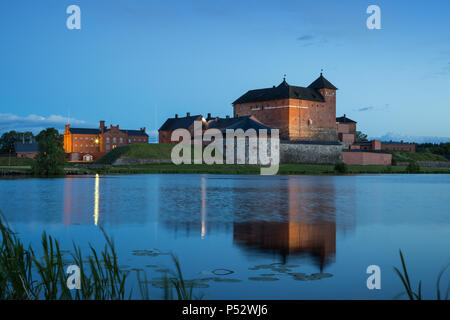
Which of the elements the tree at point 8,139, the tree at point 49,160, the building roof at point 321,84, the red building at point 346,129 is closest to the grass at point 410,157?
the red building at point 346,129

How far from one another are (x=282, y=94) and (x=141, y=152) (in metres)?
31.8

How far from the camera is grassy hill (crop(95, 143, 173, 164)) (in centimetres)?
6694

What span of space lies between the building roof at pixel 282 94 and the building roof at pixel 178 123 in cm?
968

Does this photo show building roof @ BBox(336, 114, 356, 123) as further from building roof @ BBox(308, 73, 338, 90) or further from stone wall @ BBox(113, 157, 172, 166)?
stone wall @ BBox(113, 157, 172, 166)

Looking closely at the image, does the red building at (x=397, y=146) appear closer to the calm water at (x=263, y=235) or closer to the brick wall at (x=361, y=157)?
the brick wall at (x=361, y=157)

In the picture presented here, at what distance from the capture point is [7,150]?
10788 centimetres

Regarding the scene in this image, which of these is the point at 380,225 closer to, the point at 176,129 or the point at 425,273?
the point at 425,273

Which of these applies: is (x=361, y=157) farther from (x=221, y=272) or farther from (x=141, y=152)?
(x=221, y=272)

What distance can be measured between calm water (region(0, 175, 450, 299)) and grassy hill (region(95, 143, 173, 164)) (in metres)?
44.8

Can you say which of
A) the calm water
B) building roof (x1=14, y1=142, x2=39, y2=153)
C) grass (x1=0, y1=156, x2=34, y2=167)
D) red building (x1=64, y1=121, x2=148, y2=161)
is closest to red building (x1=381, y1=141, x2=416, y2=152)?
red building (x1=64, y1=121, x2=148, y2=161)

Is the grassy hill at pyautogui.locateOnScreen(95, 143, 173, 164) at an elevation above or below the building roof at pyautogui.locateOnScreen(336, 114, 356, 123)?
below
